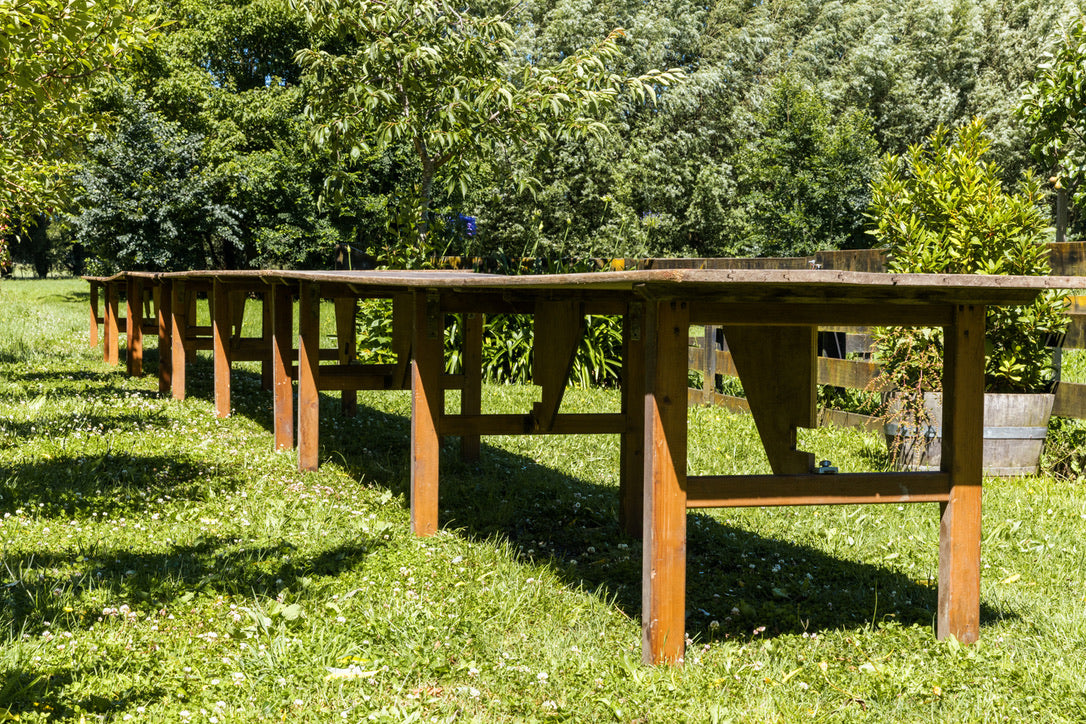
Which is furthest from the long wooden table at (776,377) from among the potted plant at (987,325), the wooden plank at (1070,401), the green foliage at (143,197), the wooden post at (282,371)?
the green foliage at (143,197)

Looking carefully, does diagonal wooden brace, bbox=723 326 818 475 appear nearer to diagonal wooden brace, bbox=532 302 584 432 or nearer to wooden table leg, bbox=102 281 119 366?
diagonal wooden brace, bbox=532 302 584 432

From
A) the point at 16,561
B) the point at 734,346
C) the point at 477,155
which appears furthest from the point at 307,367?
the point at 477,155

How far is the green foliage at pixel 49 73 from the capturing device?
220 inches

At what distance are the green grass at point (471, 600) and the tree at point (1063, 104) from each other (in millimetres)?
2450

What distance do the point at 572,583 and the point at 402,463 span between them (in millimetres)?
2710

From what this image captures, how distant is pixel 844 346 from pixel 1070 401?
2821 mm

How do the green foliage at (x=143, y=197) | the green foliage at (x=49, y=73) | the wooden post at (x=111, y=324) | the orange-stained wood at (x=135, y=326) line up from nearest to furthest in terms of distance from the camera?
1. the green foliage at (x=49, y=73)
2. the orange-stained wood at (x=135, y=326)
3. the wooden post at (x=111, y=324)
4. the green foliage at (x=143, y=197)

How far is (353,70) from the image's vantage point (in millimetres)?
10711

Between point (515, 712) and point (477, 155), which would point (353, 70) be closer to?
point (477, 155)

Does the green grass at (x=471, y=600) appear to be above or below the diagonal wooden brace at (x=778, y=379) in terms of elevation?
below

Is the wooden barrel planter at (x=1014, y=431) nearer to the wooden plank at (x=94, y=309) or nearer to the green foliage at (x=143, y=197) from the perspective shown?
the wooden plank at (x=94, y=309)

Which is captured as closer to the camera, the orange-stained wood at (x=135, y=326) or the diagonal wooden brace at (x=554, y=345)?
the diagonal wooden brace at (x=554, y=345)

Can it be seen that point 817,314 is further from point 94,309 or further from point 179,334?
point 94,309

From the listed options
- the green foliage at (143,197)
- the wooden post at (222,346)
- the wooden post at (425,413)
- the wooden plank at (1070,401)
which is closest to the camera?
the wooden post at (425,413)
